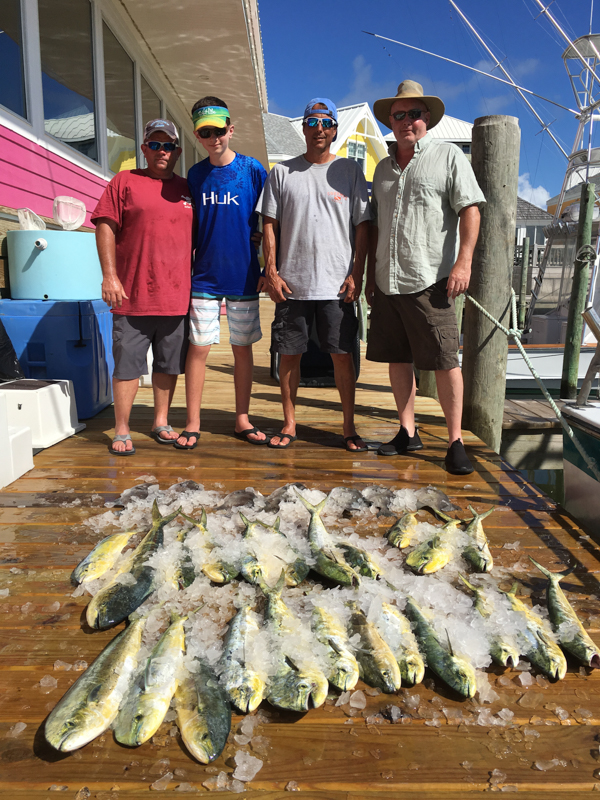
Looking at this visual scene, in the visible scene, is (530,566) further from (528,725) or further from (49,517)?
(49,517)

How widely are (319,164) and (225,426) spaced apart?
193 centimetres

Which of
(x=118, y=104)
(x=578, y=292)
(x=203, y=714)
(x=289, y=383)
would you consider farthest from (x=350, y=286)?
(x=118, y=104)

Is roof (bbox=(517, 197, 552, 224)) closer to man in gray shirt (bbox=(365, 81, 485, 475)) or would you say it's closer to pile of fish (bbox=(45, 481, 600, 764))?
man in gray shirt (bbox=(365, 81, 485, 475))

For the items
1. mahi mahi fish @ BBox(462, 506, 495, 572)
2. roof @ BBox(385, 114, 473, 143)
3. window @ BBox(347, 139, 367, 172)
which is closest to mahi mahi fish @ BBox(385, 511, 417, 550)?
mahi mahi fish @ BBox(462, 506, 495, 572)

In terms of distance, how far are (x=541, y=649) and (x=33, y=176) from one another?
482 centimetres

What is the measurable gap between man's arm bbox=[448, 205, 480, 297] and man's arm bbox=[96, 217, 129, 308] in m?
1.88

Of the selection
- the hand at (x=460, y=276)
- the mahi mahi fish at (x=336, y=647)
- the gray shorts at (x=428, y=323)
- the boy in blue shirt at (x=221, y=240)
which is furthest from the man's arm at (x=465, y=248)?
the mahi mahi fish at (x=336, y=647)

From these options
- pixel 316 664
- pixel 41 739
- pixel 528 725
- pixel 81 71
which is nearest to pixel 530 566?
pixel 528 725

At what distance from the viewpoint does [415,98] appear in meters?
3.14

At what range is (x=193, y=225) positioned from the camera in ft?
11.4

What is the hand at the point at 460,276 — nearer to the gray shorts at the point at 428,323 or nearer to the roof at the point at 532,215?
the gray shorts at the point at 428,323

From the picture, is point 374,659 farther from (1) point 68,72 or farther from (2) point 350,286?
(1) point 68,72

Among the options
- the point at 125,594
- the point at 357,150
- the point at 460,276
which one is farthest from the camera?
the point at 357,150

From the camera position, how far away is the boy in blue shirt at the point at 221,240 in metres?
3.34
